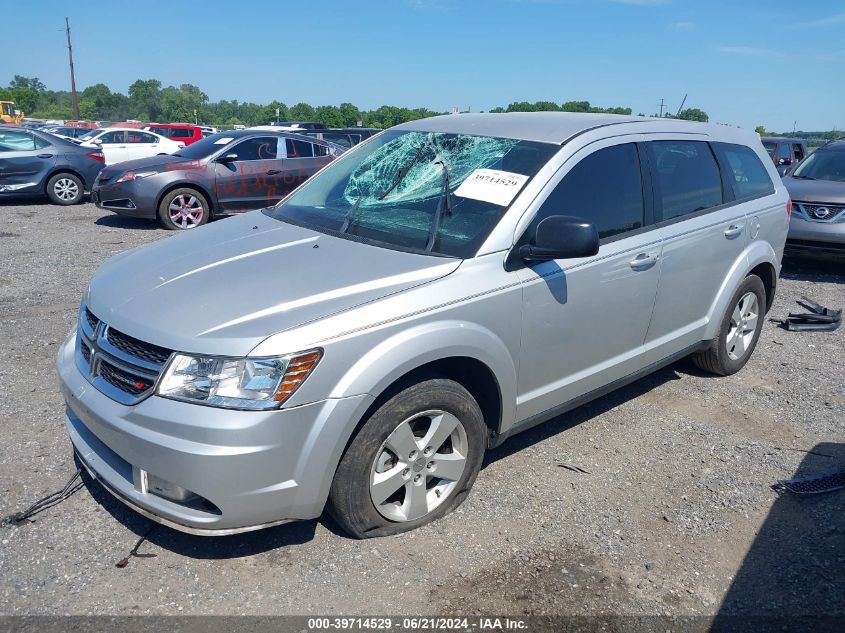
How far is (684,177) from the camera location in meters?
4.51

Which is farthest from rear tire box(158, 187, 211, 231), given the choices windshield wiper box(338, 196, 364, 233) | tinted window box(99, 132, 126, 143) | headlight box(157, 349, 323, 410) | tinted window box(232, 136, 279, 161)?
tinted window box(99, 132, 126, 143)

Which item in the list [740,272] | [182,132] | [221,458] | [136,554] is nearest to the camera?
[221,458]

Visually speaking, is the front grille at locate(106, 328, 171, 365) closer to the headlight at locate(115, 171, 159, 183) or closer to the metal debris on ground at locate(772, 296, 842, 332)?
the metal debris on ground at locate(772, 296, 842, 332)

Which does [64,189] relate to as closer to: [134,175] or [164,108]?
[134,175]

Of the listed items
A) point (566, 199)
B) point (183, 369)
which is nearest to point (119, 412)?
point (183, 369)

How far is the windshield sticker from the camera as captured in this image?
3471 millimetres

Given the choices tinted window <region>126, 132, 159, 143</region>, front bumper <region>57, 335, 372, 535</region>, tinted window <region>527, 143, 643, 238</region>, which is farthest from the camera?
tinted window <region>126, 132, 159, 143</region>

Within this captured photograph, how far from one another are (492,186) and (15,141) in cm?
1251

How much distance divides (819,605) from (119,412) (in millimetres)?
2948

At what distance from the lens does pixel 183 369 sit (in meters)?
2.70

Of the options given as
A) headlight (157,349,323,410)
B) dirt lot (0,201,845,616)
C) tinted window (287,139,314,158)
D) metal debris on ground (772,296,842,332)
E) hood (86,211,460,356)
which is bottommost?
dirt lot (0,201,845,616)

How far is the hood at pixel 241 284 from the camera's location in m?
2.76

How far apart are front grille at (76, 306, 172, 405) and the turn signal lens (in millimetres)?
477

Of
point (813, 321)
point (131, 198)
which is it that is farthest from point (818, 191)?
point (131, 198)
